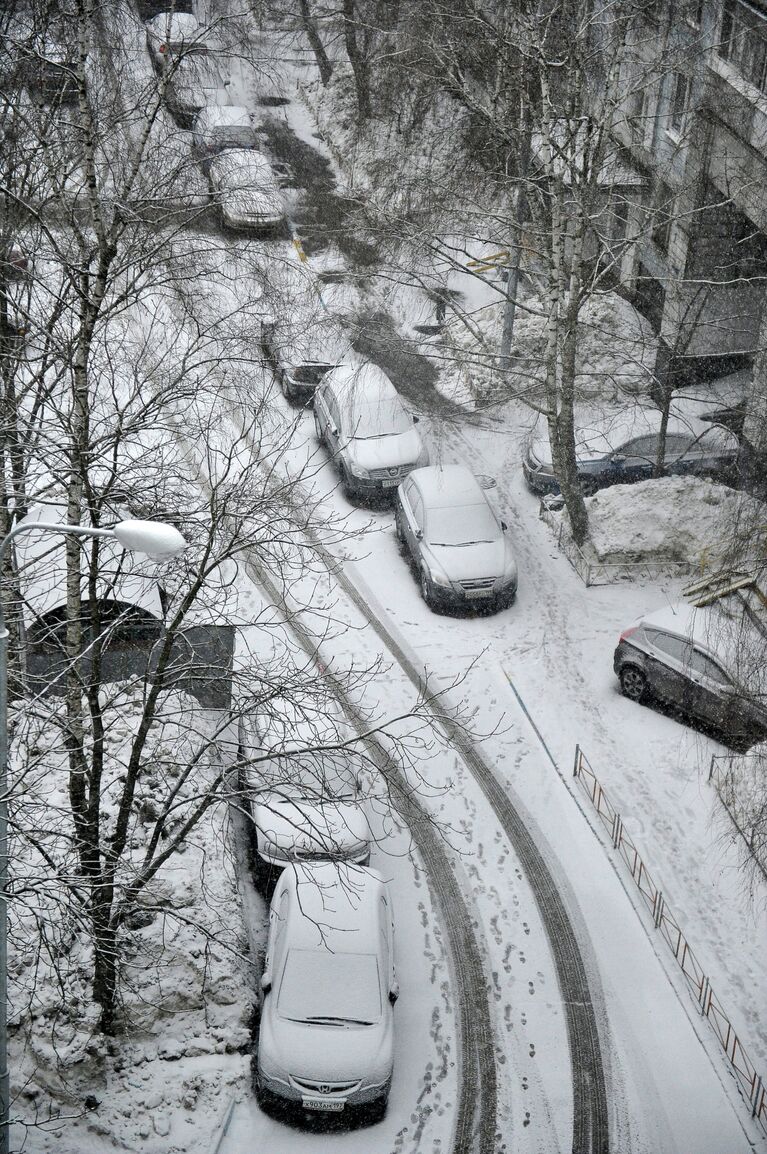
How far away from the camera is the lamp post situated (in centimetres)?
663

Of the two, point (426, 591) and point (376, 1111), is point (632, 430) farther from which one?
point (376, 1111)

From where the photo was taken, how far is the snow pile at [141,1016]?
35.7 ft

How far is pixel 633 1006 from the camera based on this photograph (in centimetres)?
1247

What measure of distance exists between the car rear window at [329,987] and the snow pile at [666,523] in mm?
9573

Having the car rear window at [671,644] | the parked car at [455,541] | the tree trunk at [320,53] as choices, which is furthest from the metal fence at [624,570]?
the tree trunk at [320,53]

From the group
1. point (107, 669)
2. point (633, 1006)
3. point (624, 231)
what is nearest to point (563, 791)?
point (633, 1006)

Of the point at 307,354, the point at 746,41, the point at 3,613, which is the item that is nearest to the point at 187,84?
the point at 307,354

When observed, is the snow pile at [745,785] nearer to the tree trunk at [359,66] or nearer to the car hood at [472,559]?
the car hood at [472,559]

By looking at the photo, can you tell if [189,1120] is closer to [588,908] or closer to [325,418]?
[588,908]

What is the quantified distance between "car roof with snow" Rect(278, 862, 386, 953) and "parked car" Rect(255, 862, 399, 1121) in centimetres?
1

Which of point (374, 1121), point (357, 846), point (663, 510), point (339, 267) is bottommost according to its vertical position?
point (374, 1121)

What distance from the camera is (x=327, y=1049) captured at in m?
11.0

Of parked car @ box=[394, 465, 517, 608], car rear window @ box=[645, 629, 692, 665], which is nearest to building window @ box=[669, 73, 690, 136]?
parked car @ box=[394, 465, 517, 608]

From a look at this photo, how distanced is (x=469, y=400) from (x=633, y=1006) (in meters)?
13.1
